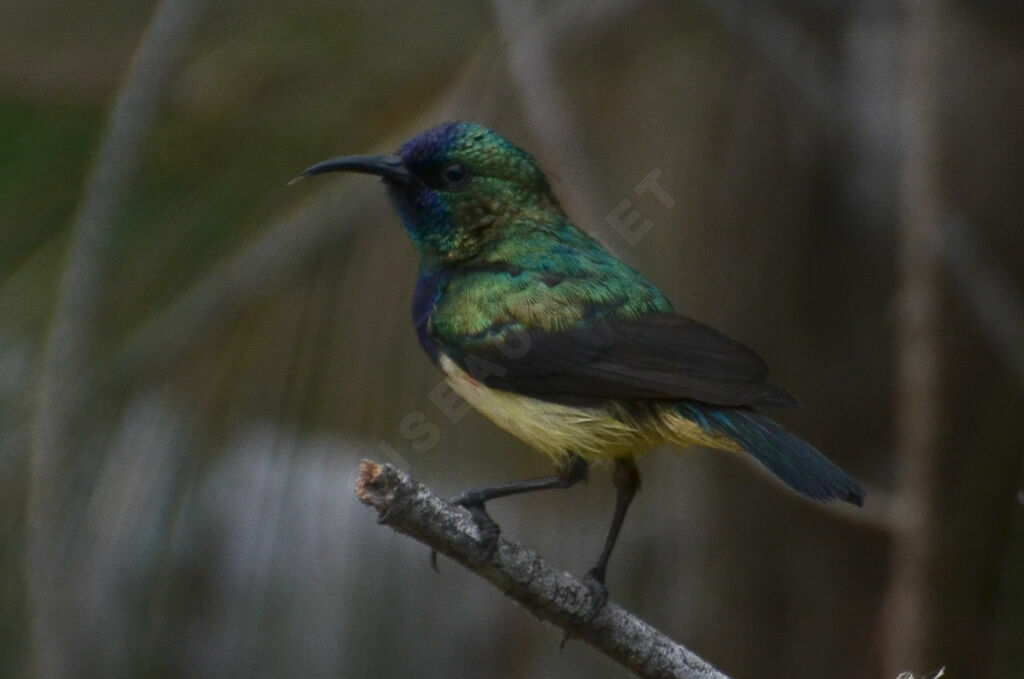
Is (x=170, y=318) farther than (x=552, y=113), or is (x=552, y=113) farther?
(x=552, y=113)

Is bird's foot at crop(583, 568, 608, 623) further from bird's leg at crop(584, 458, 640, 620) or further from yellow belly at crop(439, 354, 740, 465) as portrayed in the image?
yellow belly at crop(439, 354, 740, 465)

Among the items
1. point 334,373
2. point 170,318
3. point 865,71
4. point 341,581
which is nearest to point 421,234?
point 334,373

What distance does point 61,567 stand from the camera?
2.97m

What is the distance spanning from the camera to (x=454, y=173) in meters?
3.20

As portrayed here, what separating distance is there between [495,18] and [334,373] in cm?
100

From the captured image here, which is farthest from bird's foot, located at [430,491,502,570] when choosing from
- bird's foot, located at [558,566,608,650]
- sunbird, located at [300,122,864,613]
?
bird's foot, located at [558,566,608,650]

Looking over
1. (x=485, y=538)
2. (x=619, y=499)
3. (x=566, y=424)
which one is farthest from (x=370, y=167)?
(x=485, y=538)

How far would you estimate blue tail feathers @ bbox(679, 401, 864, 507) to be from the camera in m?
2.45

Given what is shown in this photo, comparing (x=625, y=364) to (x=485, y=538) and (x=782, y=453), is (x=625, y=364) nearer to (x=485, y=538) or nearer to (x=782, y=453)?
(x=782, y=453)

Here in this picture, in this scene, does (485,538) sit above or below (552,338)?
below

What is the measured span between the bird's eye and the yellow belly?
20.0 inches

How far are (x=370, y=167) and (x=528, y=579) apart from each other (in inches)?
42.1

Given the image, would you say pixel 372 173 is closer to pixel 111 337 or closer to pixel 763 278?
pixel 111 337

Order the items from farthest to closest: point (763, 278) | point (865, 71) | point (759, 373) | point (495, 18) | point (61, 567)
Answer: point (865, 71) → point (763, 278) → point (495, 18) → point (61, 567) → point (759, 373)
